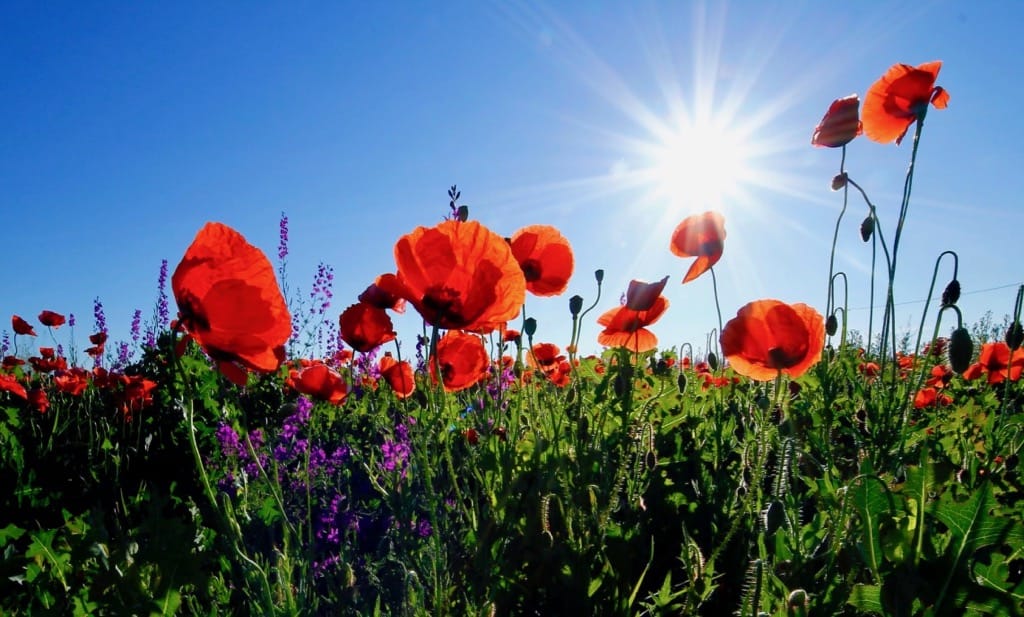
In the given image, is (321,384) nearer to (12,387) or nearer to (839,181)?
(839,181)

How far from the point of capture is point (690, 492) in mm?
2137

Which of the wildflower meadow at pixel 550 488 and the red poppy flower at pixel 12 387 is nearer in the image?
the wildflower meadow at pixel 550 488

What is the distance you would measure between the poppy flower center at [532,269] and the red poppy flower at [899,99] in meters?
1.26

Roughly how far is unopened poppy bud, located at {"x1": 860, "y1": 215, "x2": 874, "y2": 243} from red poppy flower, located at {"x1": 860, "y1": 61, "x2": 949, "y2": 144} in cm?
29

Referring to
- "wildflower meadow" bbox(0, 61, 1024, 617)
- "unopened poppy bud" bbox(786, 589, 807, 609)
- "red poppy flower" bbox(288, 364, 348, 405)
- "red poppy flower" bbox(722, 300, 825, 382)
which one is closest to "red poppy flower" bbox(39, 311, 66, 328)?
"wildflower meadow" bbox(0, 61, 1024, 617)

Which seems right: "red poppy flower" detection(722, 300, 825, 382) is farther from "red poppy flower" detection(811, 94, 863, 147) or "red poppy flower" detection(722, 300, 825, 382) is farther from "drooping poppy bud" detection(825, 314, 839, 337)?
"drooping poppy bud" detection(825, 314, 839, 337)

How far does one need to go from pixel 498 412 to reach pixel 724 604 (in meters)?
0.96

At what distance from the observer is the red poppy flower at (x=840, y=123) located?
1.98 m

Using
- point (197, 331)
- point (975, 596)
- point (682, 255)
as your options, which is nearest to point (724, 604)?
point (975, 596)

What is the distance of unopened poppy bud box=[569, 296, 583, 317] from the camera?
242cm

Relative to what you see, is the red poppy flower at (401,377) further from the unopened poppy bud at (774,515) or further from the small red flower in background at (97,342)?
the small red flower in background at (97,342)

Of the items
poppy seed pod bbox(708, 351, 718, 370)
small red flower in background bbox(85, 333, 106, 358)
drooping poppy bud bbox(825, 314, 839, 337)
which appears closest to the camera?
drooping poppy bud bbox(825, 314, 839, 337)

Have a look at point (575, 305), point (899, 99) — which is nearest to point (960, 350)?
point (899, 99)

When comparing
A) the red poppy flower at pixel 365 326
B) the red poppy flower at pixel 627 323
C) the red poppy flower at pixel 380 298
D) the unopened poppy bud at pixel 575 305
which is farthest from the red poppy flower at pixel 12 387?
the red poppy flower at pixel 627 323
